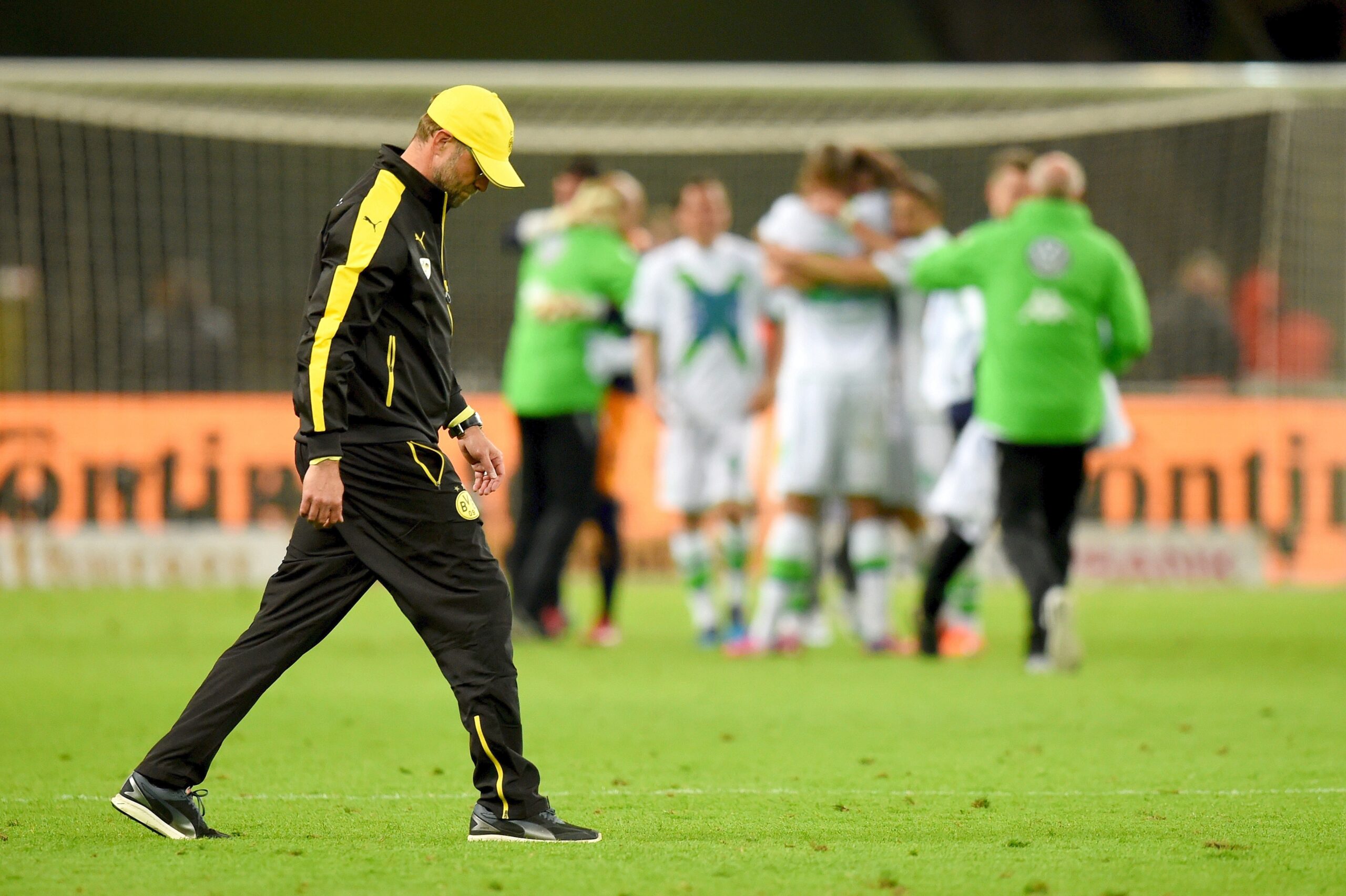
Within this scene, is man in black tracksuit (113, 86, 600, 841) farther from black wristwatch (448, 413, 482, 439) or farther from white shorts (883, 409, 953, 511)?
white shorts (883, 409, 953, 511)

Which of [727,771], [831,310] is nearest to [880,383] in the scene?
[831,310]

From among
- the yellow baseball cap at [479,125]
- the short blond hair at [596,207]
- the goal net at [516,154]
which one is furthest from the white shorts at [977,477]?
the yellow baseball cap at [479,125]

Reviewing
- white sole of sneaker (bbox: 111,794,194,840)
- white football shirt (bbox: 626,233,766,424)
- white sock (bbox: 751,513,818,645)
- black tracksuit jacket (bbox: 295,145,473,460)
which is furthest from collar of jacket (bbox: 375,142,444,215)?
white football shirt (bbox: 626,233,766,424)

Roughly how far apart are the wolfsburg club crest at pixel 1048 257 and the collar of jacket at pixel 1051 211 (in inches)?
4.9

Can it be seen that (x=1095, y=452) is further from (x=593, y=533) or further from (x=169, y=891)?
(x=169, y=891)

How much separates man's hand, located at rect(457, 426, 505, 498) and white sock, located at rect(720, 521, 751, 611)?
17.6 feet

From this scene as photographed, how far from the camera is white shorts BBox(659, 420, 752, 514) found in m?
10.4

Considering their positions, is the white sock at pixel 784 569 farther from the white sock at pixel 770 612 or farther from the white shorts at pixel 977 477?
the white shorts at pixel 977 477

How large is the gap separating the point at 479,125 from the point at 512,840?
5.83 feet

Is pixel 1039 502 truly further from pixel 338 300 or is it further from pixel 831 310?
pixel 338 300

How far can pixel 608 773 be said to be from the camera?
6129mm

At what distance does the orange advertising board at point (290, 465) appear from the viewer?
14.3 metres

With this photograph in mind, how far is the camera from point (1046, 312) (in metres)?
8.95

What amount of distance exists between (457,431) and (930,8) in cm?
1667
